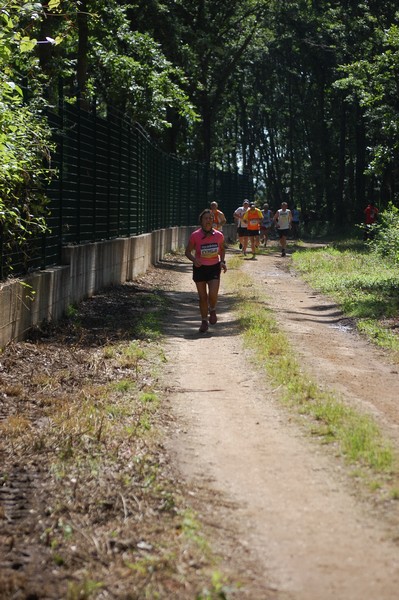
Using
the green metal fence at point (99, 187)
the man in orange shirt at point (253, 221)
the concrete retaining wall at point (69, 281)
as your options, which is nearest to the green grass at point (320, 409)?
the concrete retaining wall at point (69, 281)

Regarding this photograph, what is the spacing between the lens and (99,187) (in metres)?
19.0

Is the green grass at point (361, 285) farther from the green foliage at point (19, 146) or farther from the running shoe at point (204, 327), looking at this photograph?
the green foliage at point (19, 146)

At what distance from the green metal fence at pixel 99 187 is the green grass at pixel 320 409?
279 cm

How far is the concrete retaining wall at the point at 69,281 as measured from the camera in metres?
11.3

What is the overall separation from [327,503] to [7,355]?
17.2ft

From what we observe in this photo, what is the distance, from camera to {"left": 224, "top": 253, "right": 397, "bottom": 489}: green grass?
7.19 m

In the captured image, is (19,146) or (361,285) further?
(361,285)

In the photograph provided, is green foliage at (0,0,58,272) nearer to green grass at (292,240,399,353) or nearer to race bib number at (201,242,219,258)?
race bib number at (201,242,219,258)

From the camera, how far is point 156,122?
28766mm

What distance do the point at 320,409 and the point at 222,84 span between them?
131ft

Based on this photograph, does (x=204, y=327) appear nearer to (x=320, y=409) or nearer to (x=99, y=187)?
(x=99, y=187)

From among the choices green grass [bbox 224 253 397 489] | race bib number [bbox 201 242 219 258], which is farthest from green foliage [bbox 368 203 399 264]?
green grass [bbox 224 253 397 489]

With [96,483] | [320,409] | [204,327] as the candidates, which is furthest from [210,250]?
[96,483]

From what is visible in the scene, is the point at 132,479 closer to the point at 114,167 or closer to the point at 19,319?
the point at 19,319
